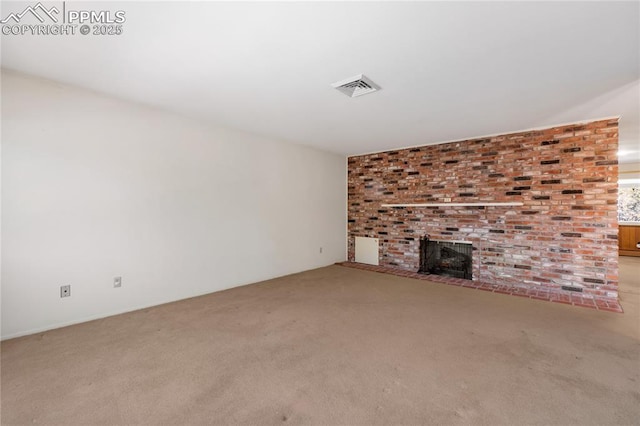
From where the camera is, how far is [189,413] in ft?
5.37

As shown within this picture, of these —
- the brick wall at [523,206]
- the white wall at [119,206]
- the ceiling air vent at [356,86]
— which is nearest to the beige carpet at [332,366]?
the white wall at [119,206]

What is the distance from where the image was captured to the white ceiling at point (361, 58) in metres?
1.78

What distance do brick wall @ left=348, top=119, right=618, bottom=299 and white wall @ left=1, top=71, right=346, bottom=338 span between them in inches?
96.2

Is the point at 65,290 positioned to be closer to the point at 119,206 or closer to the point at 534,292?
the point at 119,206

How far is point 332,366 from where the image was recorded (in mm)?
2137

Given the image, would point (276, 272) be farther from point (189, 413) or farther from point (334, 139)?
point (189, 413)

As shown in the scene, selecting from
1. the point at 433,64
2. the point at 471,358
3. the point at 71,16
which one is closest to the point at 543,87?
the point at 433,64

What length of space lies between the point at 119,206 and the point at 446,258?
Answer: 498 centimetres

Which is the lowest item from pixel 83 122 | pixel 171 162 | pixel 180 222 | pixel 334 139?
pixel 180 222

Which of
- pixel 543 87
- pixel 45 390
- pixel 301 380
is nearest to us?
pixel 45 390

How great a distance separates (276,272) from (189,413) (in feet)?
10.7

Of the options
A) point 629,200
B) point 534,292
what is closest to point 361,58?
point 534,292

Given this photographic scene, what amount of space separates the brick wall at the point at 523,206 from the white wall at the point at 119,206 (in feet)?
8.01

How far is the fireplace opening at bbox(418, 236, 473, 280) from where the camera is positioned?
4.91 m
